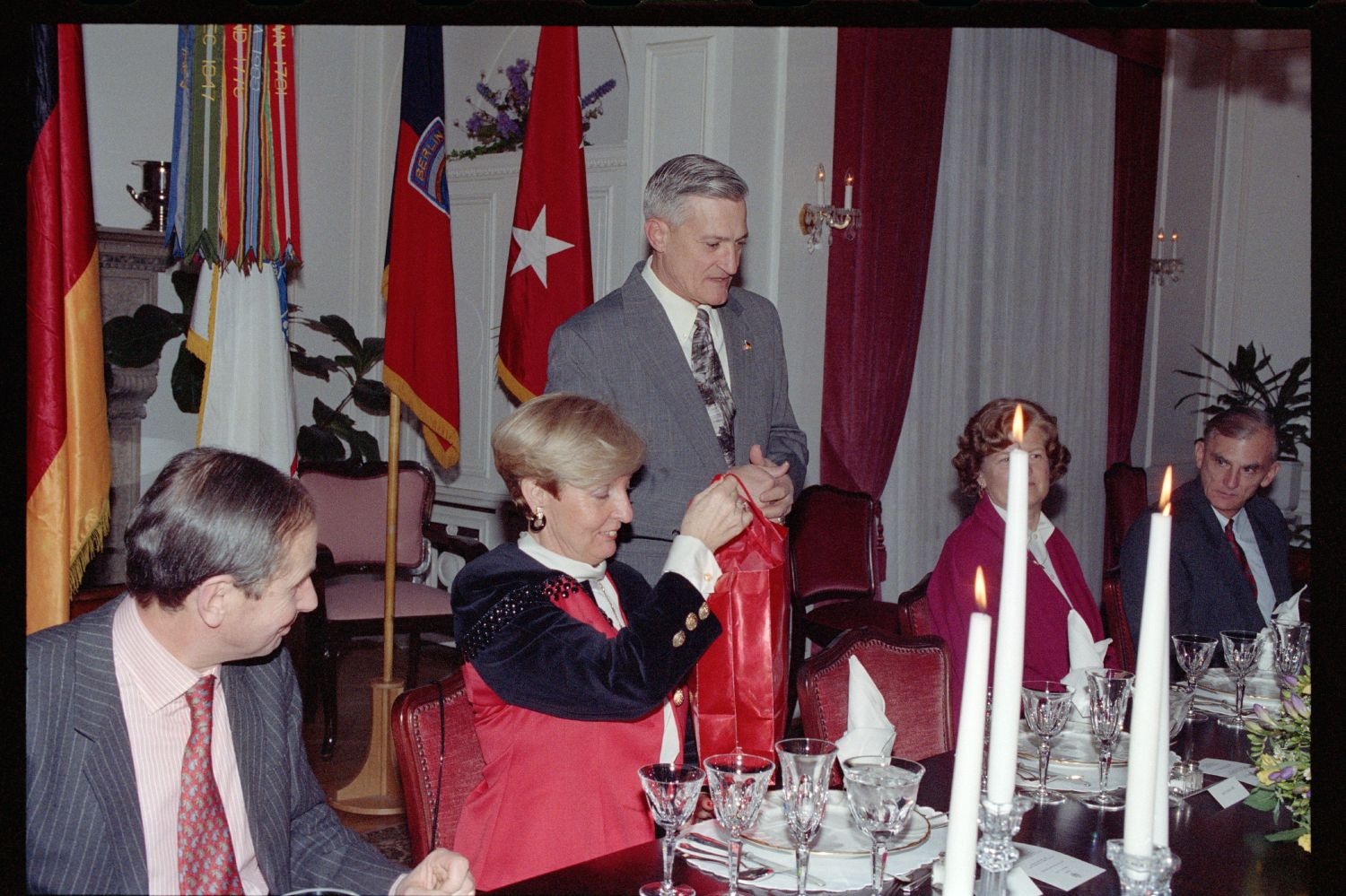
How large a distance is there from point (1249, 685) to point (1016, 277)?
4.24m

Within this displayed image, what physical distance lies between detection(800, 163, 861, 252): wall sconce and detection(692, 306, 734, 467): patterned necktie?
2.42 m

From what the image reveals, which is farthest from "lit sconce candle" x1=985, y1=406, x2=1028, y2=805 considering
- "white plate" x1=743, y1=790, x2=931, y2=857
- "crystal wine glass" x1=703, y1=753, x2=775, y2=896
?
"white plate" x1=743, y1=790, x2=931, y2=857

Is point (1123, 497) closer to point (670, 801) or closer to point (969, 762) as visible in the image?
point (670, 801)

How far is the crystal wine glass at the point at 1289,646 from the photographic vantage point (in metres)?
2.27

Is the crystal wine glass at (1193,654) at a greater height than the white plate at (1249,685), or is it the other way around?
the crystal wine glass at (1193,654)

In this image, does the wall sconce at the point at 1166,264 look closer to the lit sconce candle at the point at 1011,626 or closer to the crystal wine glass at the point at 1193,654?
the crystal wine glass at the point at 1193,654

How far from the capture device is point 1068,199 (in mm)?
6961

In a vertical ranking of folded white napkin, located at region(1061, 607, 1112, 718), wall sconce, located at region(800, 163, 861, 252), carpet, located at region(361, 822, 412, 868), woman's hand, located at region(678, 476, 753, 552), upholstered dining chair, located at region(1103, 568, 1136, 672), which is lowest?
carpet, located at region(361, 822, 412, 868)

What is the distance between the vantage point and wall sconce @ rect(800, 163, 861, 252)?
211 inches

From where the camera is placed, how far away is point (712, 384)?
120 inches

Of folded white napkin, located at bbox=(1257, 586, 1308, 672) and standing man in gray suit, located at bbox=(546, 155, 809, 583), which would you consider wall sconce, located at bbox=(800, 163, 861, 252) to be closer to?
standing man in gray suit, located at bbox=(546, 155, 809, 583)

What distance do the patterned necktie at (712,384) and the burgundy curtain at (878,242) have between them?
2.58 metres

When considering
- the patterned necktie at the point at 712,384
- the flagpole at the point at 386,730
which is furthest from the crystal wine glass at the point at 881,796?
the flagpole at the point at 386,730

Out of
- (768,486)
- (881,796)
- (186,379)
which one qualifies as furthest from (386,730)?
(881,796)
